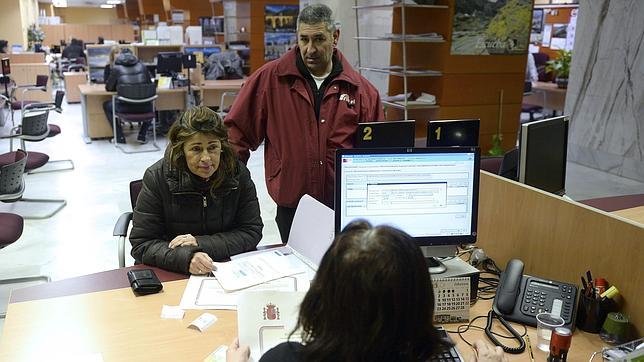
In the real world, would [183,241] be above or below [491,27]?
below

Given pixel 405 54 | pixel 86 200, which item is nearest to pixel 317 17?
pixel 405 54

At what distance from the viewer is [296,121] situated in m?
2.53

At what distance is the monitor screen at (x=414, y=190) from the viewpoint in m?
1.66

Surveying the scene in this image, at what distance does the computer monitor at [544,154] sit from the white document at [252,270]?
0.90 meters

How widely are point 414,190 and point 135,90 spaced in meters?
5.71

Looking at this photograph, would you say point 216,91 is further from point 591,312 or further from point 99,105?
point 591,312

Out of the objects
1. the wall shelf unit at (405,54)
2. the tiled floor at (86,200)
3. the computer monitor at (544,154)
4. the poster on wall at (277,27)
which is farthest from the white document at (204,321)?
the poster on wall at (277,27)

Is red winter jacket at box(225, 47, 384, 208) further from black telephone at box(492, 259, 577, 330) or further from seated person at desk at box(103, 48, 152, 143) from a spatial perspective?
seated person at desk at box(103, 48, 152, 143)

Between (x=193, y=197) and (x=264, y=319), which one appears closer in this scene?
(x=264, y=319)

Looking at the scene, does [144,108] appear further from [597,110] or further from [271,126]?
[597,110]

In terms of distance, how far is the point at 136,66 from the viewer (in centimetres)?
695

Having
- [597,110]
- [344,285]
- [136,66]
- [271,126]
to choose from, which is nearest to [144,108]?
[136,66]

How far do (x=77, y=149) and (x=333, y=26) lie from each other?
5.47 meters

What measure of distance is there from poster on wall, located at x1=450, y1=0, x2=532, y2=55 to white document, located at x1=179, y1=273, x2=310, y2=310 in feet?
12.2
